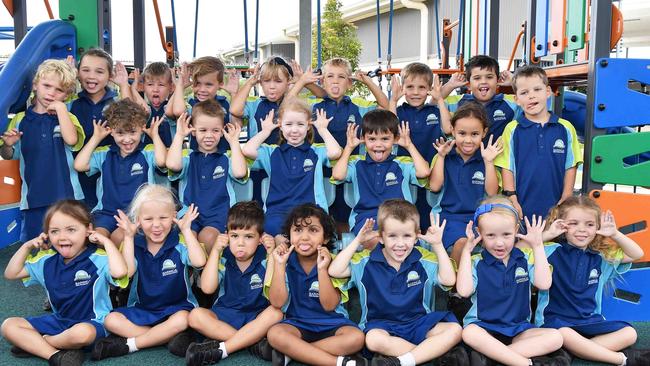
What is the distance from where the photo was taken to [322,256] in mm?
2818

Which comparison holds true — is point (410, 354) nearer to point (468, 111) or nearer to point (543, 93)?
point (468, 111)

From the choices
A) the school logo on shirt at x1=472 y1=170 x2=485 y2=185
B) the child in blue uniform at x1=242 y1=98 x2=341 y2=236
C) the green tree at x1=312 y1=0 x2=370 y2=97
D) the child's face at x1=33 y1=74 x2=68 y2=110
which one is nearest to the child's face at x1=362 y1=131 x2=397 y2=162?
the child in blue uniform at x1=242 y1=98 x2=341 y2=236

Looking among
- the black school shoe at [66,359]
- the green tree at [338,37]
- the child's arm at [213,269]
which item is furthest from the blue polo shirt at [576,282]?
the green tree at [338,37]

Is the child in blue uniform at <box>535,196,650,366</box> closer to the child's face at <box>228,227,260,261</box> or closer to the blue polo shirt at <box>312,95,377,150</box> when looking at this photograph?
the child's face at <box>228,227,260,261</box>

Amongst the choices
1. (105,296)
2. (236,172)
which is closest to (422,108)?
(236,172)

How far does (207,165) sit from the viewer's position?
11.6 ft

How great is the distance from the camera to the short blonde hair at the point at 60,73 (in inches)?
143

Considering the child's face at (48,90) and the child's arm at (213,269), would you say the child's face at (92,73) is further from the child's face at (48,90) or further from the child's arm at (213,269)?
the child's arm at (213,269)

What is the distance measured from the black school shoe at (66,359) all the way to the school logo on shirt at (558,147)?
2.67 metres

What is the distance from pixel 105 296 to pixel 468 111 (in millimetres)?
2178

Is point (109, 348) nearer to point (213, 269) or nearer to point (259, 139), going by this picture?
point (213, 269)

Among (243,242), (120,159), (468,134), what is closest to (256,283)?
(243,242)

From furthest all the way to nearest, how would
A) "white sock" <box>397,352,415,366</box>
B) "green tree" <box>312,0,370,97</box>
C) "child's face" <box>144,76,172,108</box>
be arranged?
"green tree" <box>312,0,370,97</box>
"child's face" <box>144,76,172,108</box>
"white sock" <box>397,352,415,366</box>

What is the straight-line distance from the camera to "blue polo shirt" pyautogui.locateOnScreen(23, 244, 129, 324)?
9.44ft
